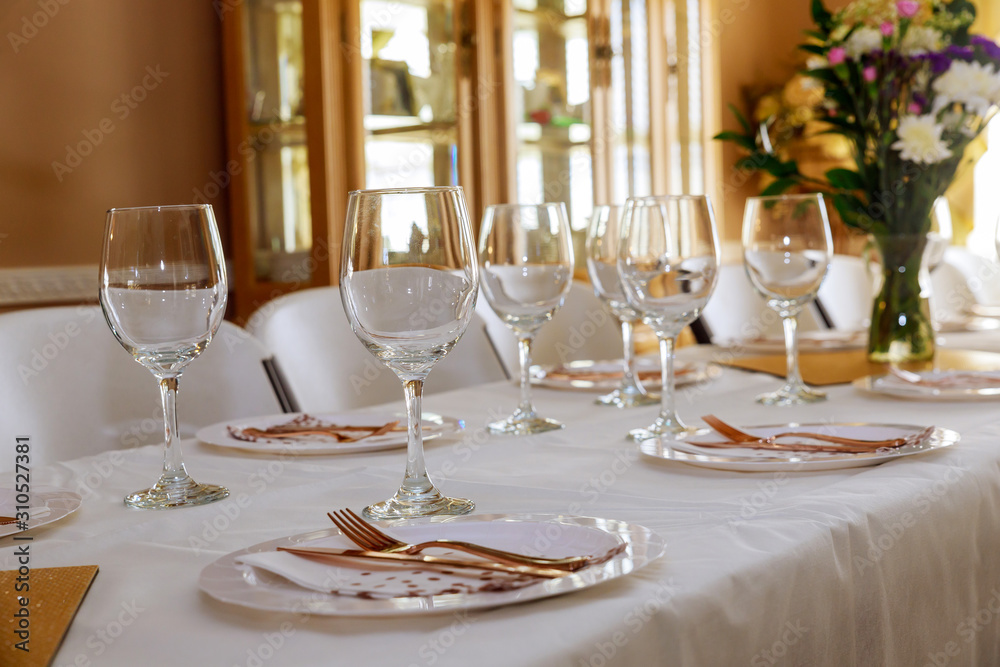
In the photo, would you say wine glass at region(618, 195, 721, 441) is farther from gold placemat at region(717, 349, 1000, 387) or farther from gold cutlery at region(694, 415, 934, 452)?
gold placemat at region(717, 349, 1000, 387)

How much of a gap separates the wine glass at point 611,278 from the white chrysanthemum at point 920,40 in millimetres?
549

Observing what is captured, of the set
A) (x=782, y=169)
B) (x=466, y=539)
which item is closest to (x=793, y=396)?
(x=782, y=169)

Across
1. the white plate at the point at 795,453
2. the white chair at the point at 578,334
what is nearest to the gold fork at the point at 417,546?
the white plate at the point at 795,453

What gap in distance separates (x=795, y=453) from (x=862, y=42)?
83 centimetres

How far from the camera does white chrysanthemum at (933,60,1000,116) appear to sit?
1.33 metres

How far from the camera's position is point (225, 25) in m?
2.82

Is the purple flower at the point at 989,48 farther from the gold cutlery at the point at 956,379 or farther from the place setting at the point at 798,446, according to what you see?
the place setting at the point at 798,446

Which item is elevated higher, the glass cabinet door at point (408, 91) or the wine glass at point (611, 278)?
the glass cabinet door at point (408, 91)

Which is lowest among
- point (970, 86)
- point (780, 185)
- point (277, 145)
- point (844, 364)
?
point (844, 364)

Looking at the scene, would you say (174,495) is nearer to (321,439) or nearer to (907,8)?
(321,439)

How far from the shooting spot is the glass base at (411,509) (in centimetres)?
64

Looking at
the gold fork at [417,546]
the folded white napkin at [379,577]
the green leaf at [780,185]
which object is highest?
the green leaf at [780,185]

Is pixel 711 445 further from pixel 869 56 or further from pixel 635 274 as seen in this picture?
pixel 869 56

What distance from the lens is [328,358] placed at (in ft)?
5.00
